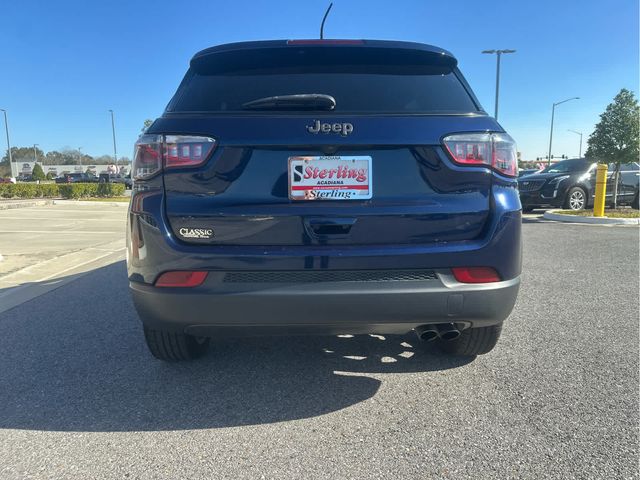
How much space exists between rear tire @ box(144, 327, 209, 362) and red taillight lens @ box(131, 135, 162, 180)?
2.97ft

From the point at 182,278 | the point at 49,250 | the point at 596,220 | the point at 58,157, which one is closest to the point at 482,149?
the point at 182,278

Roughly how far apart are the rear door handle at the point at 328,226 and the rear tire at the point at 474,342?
107 centimetres

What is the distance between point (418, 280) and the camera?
216 cm

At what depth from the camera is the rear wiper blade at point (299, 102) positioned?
2244 millimetres

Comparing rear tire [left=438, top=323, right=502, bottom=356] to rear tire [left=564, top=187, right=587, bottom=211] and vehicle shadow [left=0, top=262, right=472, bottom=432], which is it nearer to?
vehicle shadow [left=0, top=262, right=472, bottom=432]

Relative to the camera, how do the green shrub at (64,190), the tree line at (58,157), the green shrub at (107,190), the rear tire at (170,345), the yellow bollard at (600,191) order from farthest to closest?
the tree line at (58,157)
the green shrub at (107,190)
the green shrub at (64,190)
the yellow bollard at (600,191)
the rear tire at (170,345)

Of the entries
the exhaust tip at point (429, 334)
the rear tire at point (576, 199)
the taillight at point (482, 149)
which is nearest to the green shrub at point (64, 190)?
the rear tire at point (576, 199)

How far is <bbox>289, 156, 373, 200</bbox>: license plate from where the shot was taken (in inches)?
84.5

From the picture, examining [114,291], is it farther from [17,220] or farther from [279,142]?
[17,220]

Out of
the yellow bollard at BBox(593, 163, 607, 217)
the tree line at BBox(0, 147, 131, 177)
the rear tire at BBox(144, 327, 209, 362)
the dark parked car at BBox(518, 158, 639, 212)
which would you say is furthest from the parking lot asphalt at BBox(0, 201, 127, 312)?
the tree line at BBox(0, 147, 131, 177)

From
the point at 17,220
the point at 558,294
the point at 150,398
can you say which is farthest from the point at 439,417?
the point at 17,220

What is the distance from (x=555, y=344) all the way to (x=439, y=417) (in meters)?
1.44

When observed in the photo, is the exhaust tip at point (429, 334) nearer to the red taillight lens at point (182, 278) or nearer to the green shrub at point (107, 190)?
the red taillight lens at point (182, 278)

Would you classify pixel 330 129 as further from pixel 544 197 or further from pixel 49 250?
pixel 544 197
